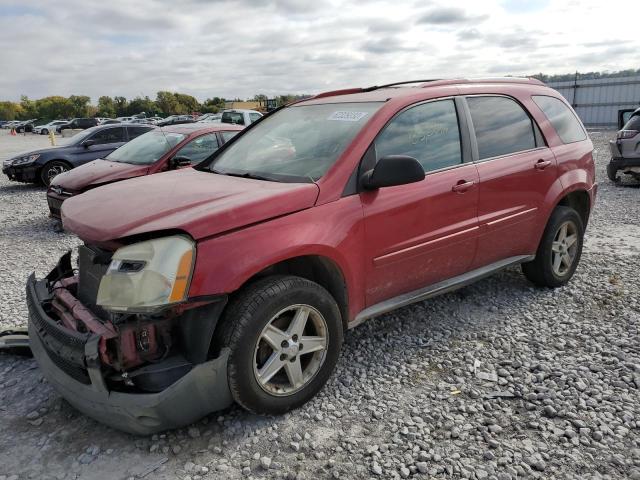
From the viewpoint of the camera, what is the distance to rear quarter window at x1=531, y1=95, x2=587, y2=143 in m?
4.53

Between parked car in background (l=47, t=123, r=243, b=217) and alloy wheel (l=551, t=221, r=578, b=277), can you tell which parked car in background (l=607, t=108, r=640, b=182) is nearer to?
alloy wheel (l=551, t=221, r=578, b=277)

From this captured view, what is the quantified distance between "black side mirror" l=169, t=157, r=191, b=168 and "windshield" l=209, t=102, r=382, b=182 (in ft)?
11.8

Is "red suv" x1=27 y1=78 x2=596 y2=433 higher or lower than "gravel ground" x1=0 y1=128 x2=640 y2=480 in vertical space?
higher

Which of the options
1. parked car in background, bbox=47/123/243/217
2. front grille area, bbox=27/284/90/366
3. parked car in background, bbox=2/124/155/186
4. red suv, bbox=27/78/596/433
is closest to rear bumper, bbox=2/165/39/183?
parked car in background, bbox=2/124/155/186

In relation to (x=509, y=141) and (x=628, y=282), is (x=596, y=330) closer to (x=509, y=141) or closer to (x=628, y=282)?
(x=628, y=282)

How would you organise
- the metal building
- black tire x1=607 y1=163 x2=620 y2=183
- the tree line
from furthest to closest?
1. the tree line
2. the metal building
3. black tire x1=607 y1=163 x2=620 y2=183

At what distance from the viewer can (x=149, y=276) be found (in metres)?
2.45

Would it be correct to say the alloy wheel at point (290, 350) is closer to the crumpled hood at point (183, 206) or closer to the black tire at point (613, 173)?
the crumpled hood at point (183, 206)

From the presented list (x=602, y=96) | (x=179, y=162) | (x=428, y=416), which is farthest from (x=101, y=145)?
(x=602, y=96)

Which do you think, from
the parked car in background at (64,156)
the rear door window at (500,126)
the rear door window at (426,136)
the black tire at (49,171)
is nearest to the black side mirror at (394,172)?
the rear door window at (426,136)

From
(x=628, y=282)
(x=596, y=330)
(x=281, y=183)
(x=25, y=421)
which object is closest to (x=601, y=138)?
(x=628, y=282)

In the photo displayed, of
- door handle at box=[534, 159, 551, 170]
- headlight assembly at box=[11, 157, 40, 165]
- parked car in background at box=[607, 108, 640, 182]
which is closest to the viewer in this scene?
door handle at box=[534, 159, 551, 170]

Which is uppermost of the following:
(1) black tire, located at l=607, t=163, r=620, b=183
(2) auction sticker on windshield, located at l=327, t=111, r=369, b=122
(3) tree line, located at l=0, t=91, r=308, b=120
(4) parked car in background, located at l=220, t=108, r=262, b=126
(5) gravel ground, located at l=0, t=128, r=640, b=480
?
(3) tree line, located at l=0, t=91, r=308, b=120

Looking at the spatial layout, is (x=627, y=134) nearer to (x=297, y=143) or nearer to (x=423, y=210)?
(x=423, y=210)
